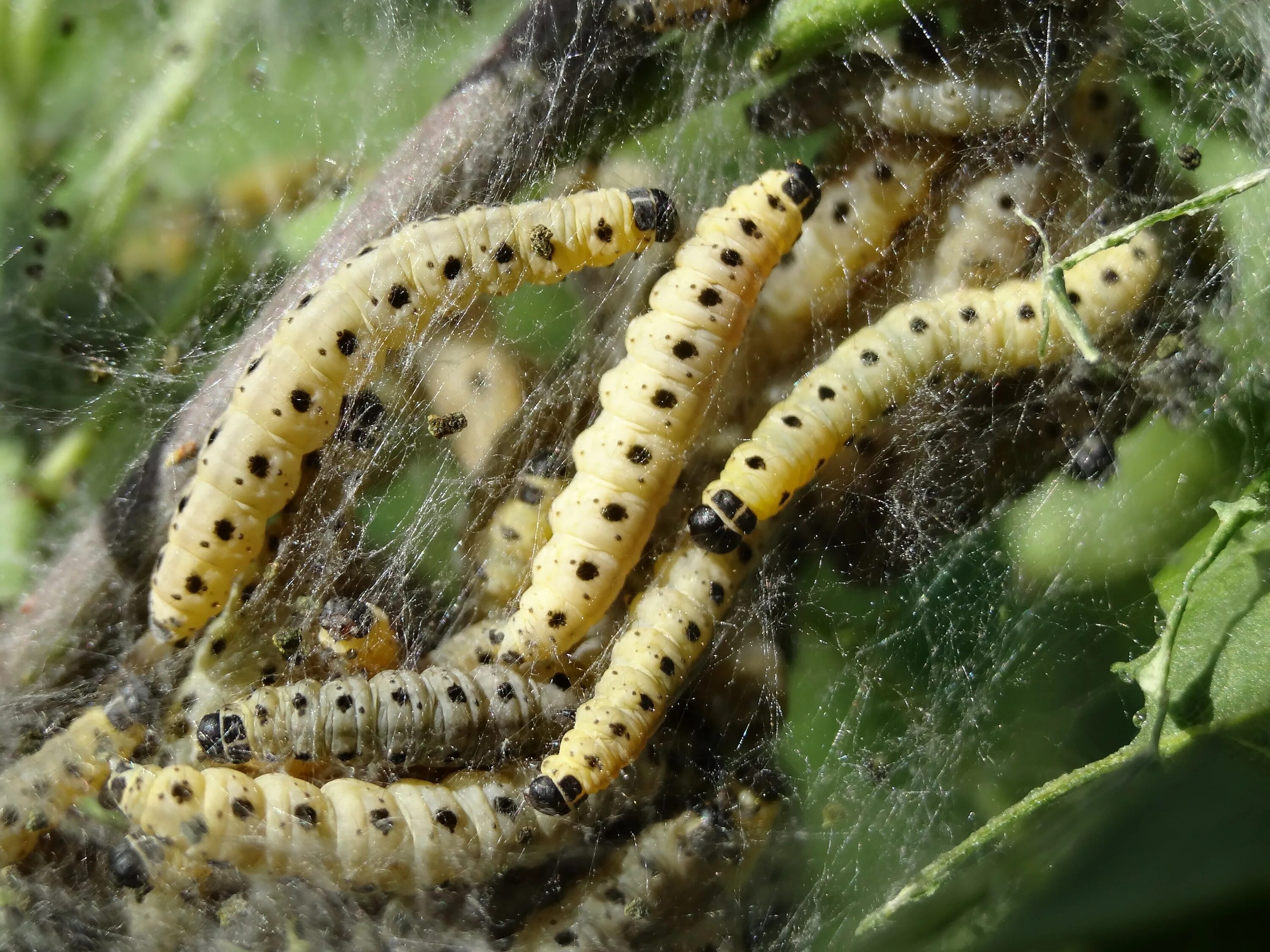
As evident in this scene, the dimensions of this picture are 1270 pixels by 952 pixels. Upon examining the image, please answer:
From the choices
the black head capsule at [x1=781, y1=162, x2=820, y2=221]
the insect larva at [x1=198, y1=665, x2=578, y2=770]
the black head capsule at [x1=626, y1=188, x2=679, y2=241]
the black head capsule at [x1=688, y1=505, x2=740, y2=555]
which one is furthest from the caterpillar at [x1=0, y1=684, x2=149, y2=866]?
the black head capsule at [x1=781, y1=162, x2=820, y2=221]

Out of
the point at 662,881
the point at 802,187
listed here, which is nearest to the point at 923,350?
the point at 802,187

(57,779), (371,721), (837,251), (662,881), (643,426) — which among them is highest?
(837,251)

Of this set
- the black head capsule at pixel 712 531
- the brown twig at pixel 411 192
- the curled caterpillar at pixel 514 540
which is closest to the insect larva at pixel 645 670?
the black head capsule at pixel 712 531

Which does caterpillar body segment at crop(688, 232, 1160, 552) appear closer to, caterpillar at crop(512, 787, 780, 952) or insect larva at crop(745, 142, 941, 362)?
insect larva at crop(745, 142, 941, 362)

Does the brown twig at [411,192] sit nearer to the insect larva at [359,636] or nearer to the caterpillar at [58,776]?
the caterpillar at [58,776]

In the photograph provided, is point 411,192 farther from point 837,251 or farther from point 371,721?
point 371,721

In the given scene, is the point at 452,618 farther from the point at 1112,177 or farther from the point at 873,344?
the point at 1112,177

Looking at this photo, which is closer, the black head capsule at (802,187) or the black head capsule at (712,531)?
the black head capsule at (712,531)
